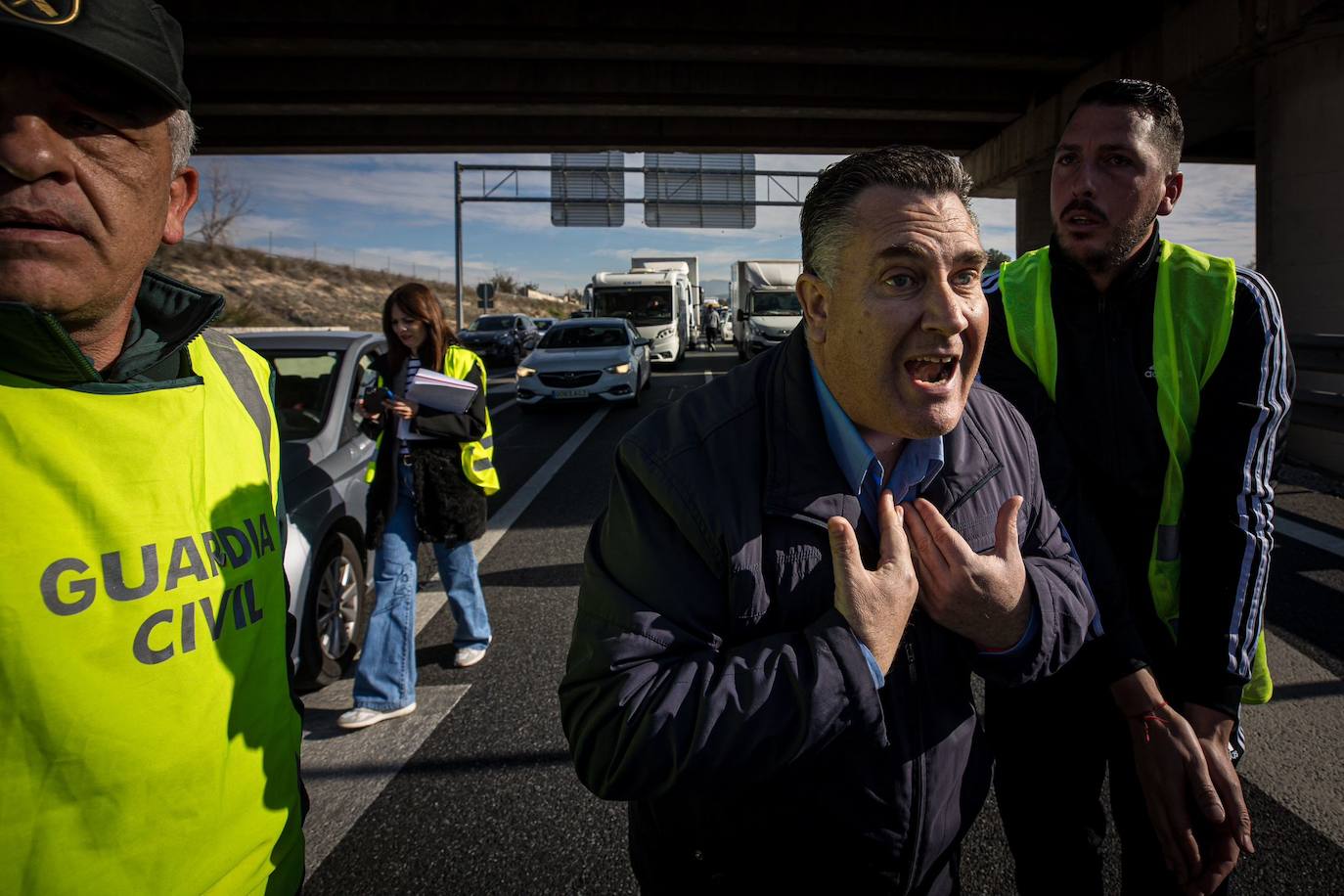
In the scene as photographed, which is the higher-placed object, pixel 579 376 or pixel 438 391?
pixel 579 376

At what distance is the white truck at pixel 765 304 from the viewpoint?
21.9 metres

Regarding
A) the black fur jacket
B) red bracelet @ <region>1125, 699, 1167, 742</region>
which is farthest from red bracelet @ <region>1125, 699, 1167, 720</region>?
the black fur jacket

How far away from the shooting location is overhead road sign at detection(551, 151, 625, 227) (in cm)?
2703

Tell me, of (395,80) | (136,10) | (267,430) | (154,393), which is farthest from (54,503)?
(395,80)

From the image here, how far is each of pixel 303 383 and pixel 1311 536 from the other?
732 centimetres

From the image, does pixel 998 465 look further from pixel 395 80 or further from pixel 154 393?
pixel 395 80

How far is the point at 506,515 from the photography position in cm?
710

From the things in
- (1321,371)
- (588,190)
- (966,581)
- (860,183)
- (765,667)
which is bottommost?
(765,667)

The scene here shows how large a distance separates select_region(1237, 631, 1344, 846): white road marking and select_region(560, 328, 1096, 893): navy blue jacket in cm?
199

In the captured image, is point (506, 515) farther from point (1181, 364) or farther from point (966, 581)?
point (966, 581)

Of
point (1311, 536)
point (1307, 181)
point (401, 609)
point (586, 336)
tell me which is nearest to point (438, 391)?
point (401, 609)

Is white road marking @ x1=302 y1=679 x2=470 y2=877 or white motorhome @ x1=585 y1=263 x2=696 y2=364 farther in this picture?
white motorhome @ x1=585 y1=263 x2=696 y2=364

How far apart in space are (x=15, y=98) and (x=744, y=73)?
47.0ft

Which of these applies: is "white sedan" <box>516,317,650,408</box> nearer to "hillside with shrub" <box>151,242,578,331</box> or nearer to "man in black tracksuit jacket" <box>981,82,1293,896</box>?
"man in black tracksuit jacket" <box>981,82,1293,896</box>
